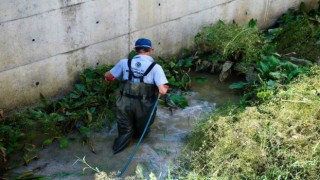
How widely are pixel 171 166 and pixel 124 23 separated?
8.92 feet

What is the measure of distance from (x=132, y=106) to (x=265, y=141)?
1745 millimetres

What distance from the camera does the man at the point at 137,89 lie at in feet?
19.1

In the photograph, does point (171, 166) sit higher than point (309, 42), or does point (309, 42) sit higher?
point (309, 42)

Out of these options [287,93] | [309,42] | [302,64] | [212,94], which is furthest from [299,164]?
[309,42]

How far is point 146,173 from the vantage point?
5746 mm

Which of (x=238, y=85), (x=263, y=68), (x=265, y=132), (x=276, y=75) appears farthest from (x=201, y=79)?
(x=265, y=132)

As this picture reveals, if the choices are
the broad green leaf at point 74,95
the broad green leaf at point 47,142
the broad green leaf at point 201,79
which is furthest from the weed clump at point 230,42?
the broad green leaf at point 47,142

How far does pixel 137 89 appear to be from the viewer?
5887 millimetres

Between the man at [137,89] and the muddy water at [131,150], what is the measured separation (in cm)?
23

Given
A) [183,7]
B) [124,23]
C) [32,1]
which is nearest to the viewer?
[32,1]

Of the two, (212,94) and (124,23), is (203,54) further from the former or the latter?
(124,23)

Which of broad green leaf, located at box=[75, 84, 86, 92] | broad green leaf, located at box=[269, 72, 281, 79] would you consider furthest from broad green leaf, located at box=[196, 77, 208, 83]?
broad green leaf, located at box=[75, 84, 86, 92]

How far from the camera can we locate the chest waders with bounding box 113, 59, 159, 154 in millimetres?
5895

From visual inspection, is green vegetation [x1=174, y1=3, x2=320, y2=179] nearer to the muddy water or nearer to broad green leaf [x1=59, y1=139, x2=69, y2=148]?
the muddy water
